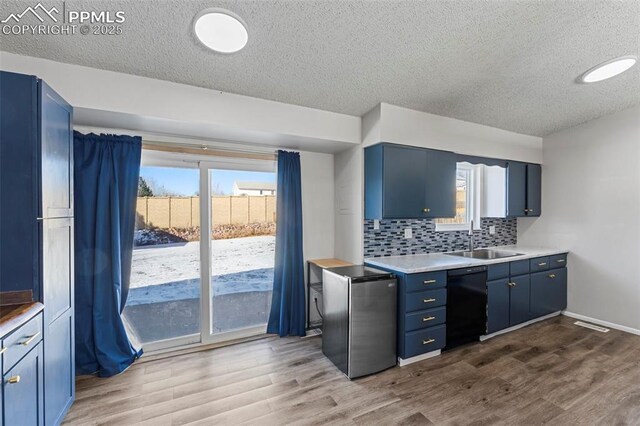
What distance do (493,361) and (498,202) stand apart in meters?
2.14

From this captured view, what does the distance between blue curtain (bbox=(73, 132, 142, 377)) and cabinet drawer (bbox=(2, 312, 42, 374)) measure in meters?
0.92

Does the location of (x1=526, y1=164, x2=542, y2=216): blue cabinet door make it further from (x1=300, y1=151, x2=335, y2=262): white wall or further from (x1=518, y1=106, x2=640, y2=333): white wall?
(x1=300, y1=151, x2=335, y2=262): white wall

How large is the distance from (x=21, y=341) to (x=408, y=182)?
297 cm

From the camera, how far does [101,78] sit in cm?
201

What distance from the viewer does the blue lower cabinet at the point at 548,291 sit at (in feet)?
11.2

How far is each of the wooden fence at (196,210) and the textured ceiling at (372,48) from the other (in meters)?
1.13

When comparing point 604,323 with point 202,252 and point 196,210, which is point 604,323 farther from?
point 196,210

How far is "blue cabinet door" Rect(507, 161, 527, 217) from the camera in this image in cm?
373

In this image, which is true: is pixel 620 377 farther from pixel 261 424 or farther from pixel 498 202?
pixel 261 424

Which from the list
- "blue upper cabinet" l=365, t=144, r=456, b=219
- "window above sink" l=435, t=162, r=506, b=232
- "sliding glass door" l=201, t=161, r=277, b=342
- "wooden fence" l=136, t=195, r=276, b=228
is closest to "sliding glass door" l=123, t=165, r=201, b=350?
"wooden fence" l=136, t=195, r=276, b=228

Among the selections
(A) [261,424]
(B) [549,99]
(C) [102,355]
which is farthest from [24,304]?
(B) [549,99]

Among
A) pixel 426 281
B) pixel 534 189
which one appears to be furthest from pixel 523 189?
pixel 426 281

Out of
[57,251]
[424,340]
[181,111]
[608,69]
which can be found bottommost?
[424,340]

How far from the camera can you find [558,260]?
144 inches
